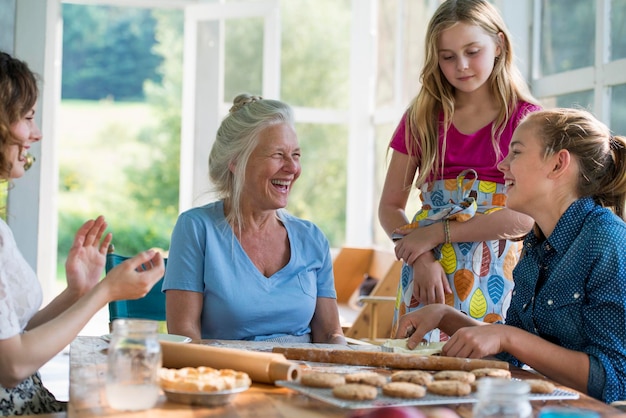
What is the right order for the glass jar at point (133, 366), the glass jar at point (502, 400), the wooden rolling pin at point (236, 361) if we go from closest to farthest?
the glass jar at point (502, 400)
the glass jar at point (133, 366)
the wooden rolling pin at point (236, 361)

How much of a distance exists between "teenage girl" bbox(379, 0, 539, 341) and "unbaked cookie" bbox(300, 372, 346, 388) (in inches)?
39.3

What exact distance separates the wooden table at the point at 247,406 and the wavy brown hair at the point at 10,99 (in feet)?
1.73

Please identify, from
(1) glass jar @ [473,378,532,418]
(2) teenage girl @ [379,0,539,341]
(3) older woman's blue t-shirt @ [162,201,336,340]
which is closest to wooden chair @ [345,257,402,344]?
(2) teenage girl @ [379,0,539,341]

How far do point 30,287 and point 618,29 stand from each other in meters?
2.64

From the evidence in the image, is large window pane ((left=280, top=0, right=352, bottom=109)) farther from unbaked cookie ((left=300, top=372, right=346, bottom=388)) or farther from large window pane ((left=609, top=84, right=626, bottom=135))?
unbaked cookie ((left=300, top=372, right=346, bottom=388))

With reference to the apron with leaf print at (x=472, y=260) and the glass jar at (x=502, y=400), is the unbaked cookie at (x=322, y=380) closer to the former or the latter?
the glass jar at (x=502, y=400)

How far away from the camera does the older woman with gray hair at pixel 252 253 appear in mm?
2502

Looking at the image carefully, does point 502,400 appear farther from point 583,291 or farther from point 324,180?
point 324,180

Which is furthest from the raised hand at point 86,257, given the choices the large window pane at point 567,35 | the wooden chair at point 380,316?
the wooden chair at point 380,316

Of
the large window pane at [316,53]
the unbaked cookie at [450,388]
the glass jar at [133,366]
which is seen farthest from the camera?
the large window pane at [316,53]

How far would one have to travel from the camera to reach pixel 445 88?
108 inches

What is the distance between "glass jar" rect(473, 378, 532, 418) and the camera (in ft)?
3.87

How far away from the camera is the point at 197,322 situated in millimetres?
2498

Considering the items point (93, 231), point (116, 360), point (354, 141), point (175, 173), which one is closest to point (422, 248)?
point (93, 231)
